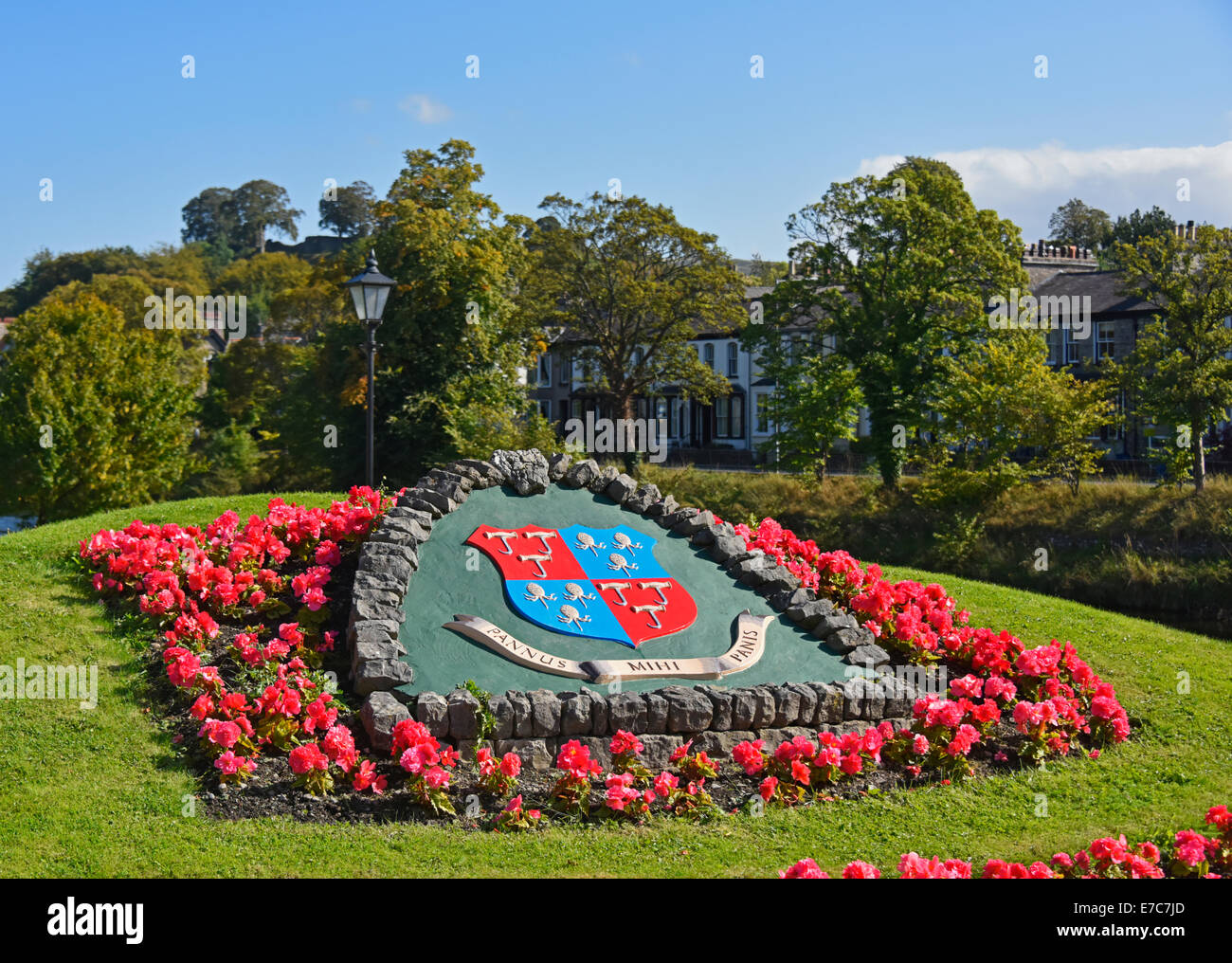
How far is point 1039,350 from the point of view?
29766mm

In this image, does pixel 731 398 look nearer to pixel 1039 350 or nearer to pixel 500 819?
pixel 1039 350

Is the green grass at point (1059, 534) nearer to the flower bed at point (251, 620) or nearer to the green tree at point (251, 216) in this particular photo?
the flower bed at point (251, 620)

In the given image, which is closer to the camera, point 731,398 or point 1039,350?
point 1039,350

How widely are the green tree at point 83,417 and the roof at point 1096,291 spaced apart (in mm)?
35893

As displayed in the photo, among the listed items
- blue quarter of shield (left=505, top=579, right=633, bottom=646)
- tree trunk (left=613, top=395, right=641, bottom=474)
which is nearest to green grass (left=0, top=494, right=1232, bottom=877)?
blue quarter of shield (left=505, top=579, right=633, bottom=646)

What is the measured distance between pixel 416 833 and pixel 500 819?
2.29ft

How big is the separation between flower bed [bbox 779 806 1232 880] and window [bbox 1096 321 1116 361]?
45.3 m

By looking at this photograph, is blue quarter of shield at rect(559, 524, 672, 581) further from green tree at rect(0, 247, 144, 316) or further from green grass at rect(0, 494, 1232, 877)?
green tree at rect(0, 247, 144, 316)

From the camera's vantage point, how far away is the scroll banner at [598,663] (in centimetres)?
1099

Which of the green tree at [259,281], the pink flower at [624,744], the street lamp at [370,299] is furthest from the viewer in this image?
the green tree at [259,281]

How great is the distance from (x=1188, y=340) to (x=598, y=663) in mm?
24579

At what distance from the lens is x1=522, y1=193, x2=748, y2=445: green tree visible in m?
46.6

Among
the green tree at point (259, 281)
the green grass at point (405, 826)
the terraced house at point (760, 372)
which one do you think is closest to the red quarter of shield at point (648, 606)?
the green grass at point (405, 826)
